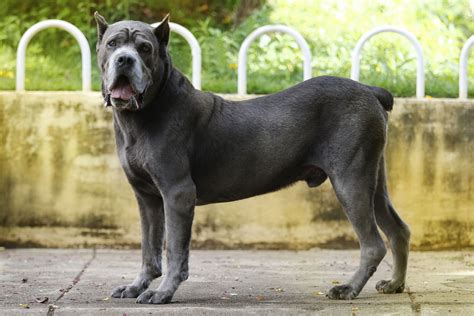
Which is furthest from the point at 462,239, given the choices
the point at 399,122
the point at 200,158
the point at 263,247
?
the point at 200,158

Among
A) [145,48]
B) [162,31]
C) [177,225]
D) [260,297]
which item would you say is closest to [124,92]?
[145,48]

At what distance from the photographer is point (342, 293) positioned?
594cm

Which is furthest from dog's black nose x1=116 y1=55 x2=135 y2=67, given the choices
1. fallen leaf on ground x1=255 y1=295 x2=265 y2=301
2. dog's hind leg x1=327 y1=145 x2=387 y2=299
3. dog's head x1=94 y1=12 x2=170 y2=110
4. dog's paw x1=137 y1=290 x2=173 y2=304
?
fallen leaf on ground x1=255 y1=295 x2=265 y2=301

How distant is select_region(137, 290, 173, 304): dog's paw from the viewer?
5668 mm

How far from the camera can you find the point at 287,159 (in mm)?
6188

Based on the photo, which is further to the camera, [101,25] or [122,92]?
[101,25]

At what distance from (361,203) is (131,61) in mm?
1629

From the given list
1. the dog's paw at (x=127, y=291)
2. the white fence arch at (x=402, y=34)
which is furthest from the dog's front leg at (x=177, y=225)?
the white fence arch at (x=402, y=34)

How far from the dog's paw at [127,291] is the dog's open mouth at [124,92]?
1.13 m

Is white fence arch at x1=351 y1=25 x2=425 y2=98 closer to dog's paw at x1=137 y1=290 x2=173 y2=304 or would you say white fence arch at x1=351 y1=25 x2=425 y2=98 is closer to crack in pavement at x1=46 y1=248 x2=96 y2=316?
crack in pavement at x1=46 y1=248 x2=96 y2=316

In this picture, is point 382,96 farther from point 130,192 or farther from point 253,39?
point 130,192

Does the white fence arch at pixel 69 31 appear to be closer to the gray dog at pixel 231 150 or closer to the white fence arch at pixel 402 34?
the white fence arch at pixel 402 34

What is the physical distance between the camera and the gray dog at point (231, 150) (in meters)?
5.84

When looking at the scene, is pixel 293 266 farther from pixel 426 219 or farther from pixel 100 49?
pixel 100 49
